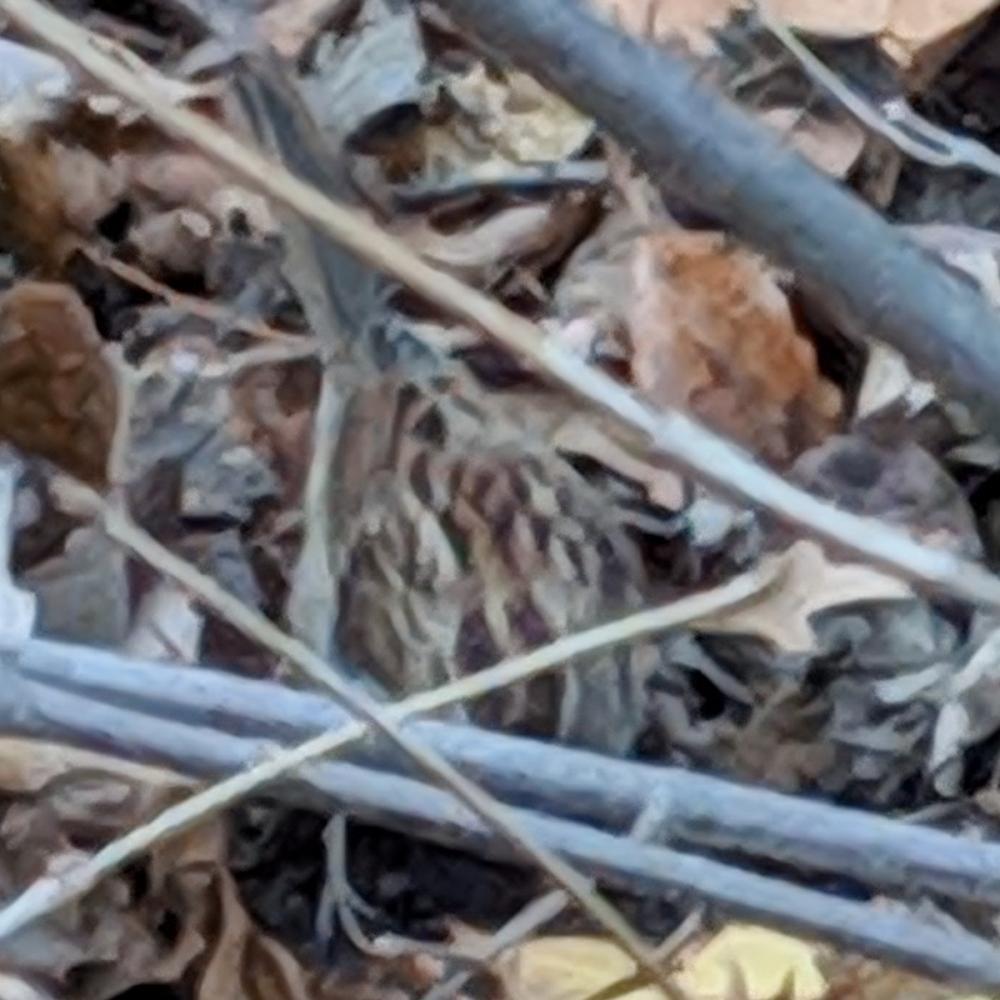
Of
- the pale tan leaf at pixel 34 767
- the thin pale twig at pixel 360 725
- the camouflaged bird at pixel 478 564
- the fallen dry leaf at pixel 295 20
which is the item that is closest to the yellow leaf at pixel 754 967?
the camouflaged bird at pixel 478 564

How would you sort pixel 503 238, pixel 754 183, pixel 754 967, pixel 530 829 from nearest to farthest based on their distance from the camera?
pixel 754 183 < pixel 530 829 < pixel 754 967 < pixel 503 238

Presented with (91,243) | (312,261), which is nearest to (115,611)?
(91,243)

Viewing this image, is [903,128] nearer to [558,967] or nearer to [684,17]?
[684,17]

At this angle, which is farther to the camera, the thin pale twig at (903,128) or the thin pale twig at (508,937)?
the thin pale twig at (903,128)

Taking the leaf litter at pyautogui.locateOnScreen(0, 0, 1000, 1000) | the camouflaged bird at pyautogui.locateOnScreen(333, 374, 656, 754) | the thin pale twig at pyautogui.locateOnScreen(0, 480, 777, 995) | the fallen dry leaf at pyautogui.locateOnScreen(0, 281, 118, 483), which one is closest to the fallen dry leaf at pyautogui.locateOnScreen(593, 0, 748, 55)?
the leaf litter at pyautogui.locateOnScreen(0, 0, 1000, 1000)

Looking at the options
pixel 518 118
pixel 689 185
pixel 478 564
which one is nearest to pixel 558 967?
pixel 478 564

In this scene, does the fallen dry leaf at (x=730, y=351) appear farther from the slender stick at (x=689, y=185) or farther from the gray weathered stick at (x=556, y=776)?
the slender stick at (x=689, y=185)

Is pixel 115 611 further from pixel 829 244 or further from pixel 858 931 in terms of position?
pixel 829 244
